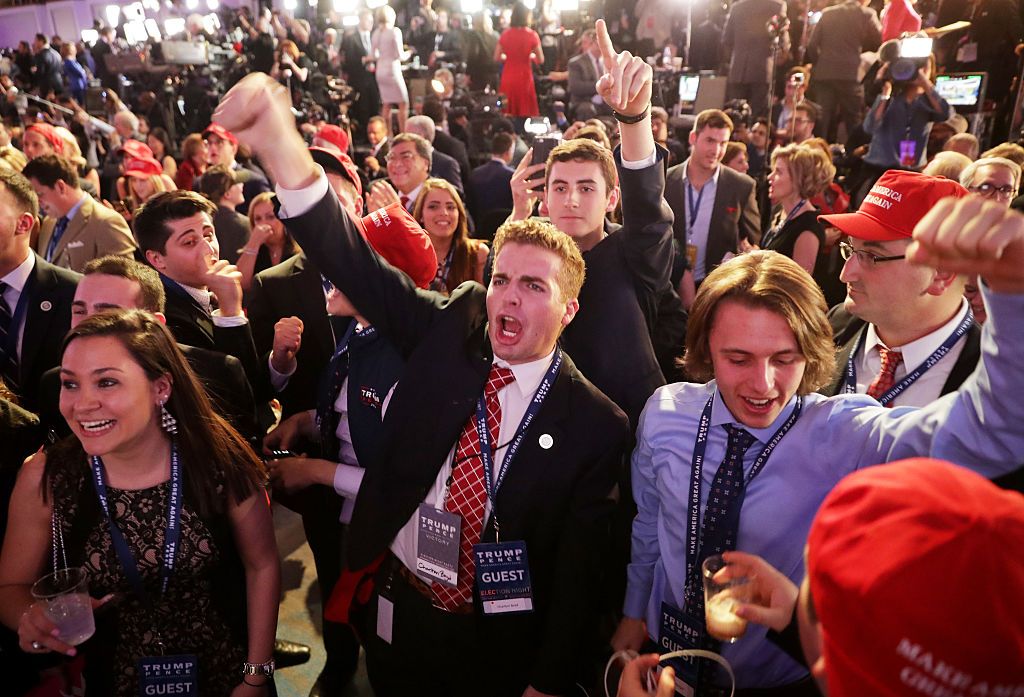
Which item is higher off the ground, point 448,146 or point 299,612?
point 448,146

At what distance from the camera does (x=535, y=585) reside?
1.75 metres

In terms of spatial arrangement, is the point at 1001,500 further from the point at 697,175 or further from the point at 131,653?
the point at 697,175

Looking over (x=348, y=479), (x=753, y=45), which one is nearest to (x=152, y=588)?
(x=348, y=479)

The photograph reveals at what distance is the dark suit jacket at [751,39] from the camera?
7.25m

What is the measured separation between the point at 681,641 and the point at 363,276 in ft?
3.93

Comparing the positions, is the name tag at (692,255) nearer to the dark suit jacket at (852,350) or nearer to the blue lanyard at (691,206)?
the blue lanyard at (691,206)

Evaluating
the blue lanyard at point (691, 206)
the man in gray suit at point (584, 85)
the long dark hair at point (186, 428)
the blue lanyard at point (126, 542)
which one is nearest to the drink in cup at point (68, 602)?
the blue lanyard at point (126, 542)

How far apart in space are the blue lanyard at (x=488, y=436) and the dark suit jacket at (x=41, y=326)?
1.77m

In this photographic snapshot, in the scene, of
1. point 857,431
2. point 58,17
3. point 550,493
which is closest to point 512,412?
point 550,493

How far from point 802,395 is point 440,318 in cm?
96

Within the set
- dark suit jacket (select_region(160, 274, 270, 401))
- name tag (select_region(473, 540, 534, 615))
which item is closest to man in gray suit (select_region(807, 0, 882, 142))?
dark suit jacket (select_region(160, 274, 270, 401))

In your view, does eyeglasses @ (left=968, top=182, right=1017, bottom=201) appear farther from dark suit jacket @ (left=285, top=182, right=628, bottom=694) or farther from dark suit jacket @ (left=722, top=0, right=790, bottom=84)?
dark suit jacket @ (left=722, top=0, right=790, bottom=84)

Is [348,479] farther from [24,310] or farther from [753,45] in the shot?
[753,45]

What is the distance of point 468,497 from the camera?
172 centimetres
